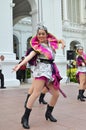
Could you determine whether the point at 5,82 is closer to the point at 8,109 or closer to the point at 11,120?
the point at 8,109

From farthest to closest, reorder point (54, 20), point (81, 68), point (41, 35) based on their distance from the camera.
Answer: point (54, 20), point (81, 68), point (41, 35)

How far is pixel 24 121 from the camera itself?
4793 mm

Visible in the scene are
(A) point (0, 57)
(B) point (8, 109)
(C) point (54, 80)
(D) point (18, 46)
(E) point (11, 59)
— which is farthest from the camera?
(D) point (18, 46)

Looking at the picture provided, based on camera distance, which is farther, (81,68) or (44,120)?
(81,68)

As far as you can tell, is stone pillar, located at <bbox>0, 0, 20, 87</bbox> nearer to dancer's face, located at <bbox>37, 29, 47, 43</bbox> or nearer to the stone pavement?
the stone pavement

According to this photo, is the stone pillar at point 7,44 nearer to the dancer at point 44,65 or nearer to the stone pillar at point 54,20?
the stone pillar at point 54,20

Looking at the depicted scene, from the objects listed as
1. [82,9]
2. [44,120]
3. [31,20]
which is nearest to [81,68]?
[44,120]

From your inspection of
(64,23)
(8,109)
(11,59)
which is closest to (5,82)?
(11,59)

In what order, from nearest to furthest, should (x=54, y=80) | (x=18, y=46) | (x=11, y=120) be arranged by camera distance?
(x=54, y=80) < (x=11, y=120) < (x=18, y=46)

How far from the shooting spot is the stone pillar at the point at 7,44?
581 inches

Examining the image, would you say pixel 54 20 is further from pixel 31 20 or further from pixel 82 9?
pixel 82 9

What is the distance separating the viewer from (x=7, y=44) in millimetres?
15195

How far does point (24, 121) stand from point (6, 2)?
1115cm

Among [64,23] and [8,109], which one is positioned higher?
[64,23]
